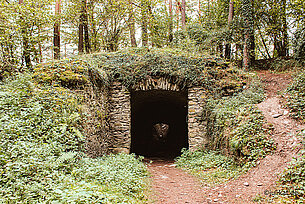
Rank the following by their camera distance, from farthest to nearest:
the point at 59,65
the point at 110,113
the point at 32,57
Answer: the point at 32,57 < the point at 110,113 < the point at 59,65

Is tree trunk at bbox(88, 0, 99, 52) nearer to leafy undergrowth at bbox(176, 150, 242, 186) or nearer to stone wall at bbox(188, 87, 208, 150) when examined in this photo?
stone wall at bbox(188, 87, 208, 150)

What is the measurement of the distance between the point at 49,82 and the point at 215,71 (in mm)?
6166

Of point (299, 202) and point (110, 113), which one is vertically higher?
point (110, 113)

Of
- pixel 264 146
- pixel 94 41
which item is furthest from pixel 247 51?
pixel 94 41

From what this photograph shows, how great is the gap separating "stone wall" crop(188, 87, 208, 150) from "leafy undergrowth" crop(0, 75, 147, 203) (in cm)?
289

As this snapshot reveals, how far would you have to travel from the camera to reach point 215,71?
8172mm

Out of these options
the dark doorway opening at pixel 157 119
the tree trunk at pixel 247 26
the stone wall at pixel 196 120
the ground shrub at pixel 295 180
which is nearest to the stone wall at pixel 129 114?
the stone wall at pixel 196 120

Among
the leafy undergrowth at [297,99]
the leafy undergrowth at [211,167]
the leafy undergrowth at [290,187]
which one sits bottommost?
the leafy undergrowth at [211,167]

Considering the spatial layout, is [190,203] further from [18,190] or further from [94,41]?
[94,41]

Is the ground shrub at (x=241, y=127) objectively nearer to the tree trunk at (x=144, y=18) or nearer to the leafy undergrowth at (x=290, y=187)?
the leafy undergrowth at (x=290, y=187)

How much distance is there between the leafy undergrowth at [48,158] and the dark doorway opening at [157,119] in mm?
4332

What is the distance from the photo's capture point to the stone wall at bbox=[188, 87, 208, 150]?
7.69m

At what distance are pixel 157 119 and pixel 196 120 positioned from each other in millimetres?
6312

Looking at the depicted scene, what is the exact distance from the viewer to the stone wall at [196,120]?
7.69 m
